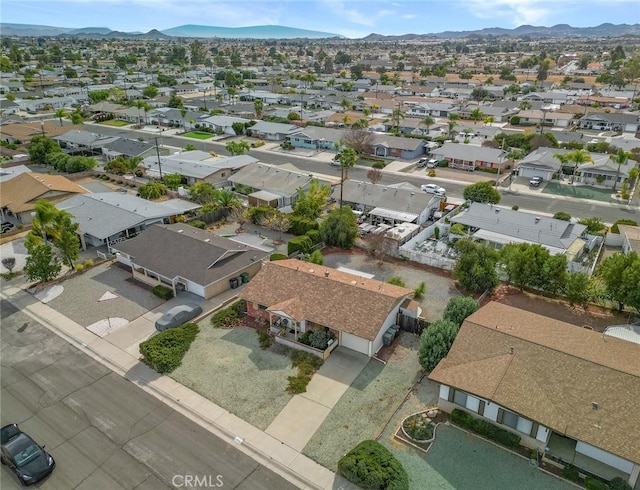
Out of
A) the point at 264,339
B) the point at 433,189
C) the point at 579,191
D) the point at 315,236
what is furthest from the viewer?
the point at 579,191

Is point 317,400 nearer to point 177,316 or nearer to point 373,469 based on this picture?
point 373,469

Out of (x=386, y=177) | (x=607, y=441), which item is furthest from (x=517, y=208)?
(x=607, y=441)

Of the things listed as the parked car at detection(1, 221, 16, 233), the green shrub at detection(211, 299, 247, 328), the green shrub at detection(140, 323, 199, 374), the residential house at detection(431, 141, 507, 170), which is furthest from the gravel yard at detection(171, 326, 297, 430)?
the residential house at detection(431, 141, 507, 170)

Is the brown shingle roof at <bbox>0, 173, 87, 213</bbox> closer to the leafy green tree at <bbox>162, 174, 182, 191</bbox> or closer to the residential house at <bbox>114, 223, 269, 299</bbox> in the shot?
the leafy green tree at <bbox>162, 174, 182, 191</bbox>

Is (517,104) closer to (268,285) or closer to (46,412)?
(268,285)

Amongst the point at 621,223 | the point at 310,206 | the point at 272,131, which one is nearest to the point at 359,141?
the point at 272,131

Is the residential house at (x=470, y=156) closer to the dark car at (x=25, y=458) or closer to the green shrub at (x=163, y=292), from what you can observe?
the green shrub at (x=163, y=292)
